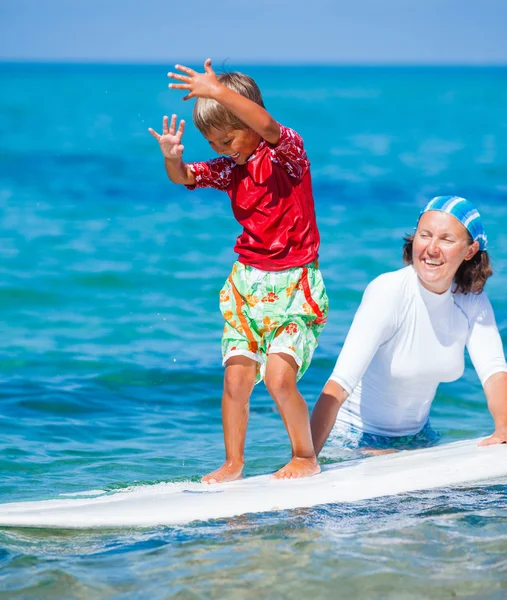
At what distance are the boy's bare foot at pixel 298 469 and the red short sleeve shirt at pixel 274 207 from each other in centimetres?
76

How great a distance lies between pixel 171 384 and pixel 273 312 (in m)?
2.84

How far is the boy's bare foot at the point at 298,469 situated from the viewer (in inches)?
149

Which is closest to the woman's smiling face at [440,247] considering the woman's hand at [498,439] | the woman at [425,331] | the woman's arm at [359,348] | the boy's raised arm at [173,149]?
the woman at [425,331]

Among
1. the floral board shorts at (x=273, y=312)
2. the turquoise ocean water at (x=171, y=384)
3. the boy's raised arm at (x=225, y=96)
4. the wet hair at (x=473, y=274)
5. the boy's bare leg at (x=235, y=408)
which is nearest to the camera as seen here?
the turquoise ocean water at (x=171, y=384)

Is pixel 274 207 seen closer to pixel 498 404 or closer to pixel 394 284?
pixel 394 284

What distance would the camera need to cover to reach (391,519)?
3.51 m

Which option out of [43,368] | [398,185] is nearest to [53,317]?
[43,368]

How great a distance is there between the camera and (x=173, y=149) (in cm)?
368

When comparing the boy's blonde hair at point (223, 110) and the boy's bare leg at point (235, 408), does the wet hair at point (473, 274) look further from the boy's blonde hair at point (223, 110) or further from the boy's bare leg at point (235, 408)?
the boy's blonde hair at point (223, 110)

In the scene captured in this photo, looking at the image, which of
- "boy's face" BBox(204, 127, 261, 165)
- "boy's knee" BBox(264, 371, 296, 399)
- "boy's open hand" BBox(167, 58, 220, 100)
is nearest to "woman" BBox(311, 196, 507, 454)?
"boy's knee" BBox(264, 371, 296, 399)

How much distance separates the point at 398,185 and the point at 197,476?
13.7 metres

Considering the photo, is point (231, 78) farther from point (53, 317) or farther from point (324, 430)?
point (53, 317)

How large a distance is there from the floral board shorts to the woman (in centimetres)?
24

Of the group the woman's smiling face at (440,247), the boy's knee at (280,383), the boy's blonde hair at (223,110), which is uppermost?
the boy's blonde hair at (223,110)
